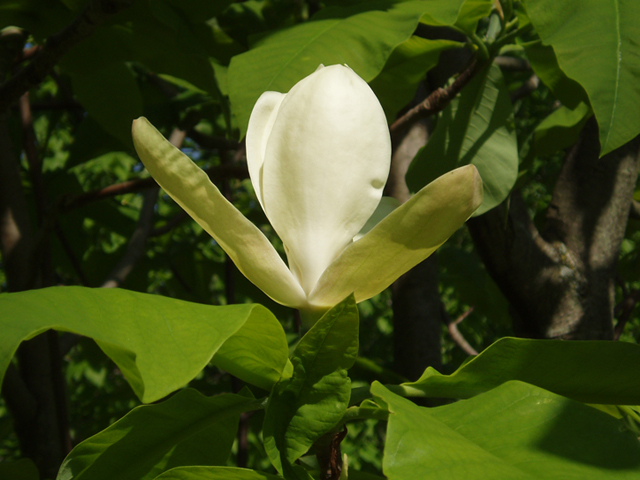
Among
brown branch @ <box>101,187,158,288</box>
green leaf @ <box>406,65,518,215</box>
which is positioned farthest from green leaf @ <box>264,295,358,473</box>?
brown branch @ <box>101,187,158,288</box>

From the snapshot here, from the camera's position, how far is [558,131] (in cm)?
102

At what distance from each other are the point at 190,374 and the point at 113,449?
0.19 m

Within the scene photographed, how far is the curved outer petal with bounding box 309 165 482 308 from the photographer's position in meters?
0.40

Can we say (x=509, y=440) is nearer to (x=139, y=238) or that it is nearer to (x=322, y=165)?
(x=322, y=165)

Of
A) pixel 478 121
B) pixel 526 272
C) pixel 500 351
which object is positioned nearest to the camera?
pixel 500 351

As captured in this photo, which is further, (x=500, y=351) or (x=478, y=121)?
(x=478, y=121)

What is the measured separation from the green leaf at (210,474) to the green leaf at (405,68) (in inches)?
25.3

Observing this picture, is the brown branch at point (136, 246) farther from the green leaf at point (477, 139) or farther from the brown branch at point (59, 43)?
the green leaf at point (477, 139)

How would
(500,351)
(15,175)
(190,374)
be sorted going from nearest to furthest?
(190,374) → (500,351) → (15,175)

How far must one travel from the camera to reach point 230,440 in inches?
20.2

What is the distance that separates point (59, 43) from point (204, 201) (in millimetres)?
606

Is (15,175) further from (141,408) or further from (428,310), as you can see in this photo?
(141,408)

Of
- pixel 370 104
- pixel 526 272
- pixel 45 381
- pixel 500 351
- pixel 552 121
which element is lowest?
pixel 45 381

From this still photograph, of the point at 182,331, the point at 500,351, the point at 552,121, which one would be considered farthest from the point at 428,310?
the point at 182,331
